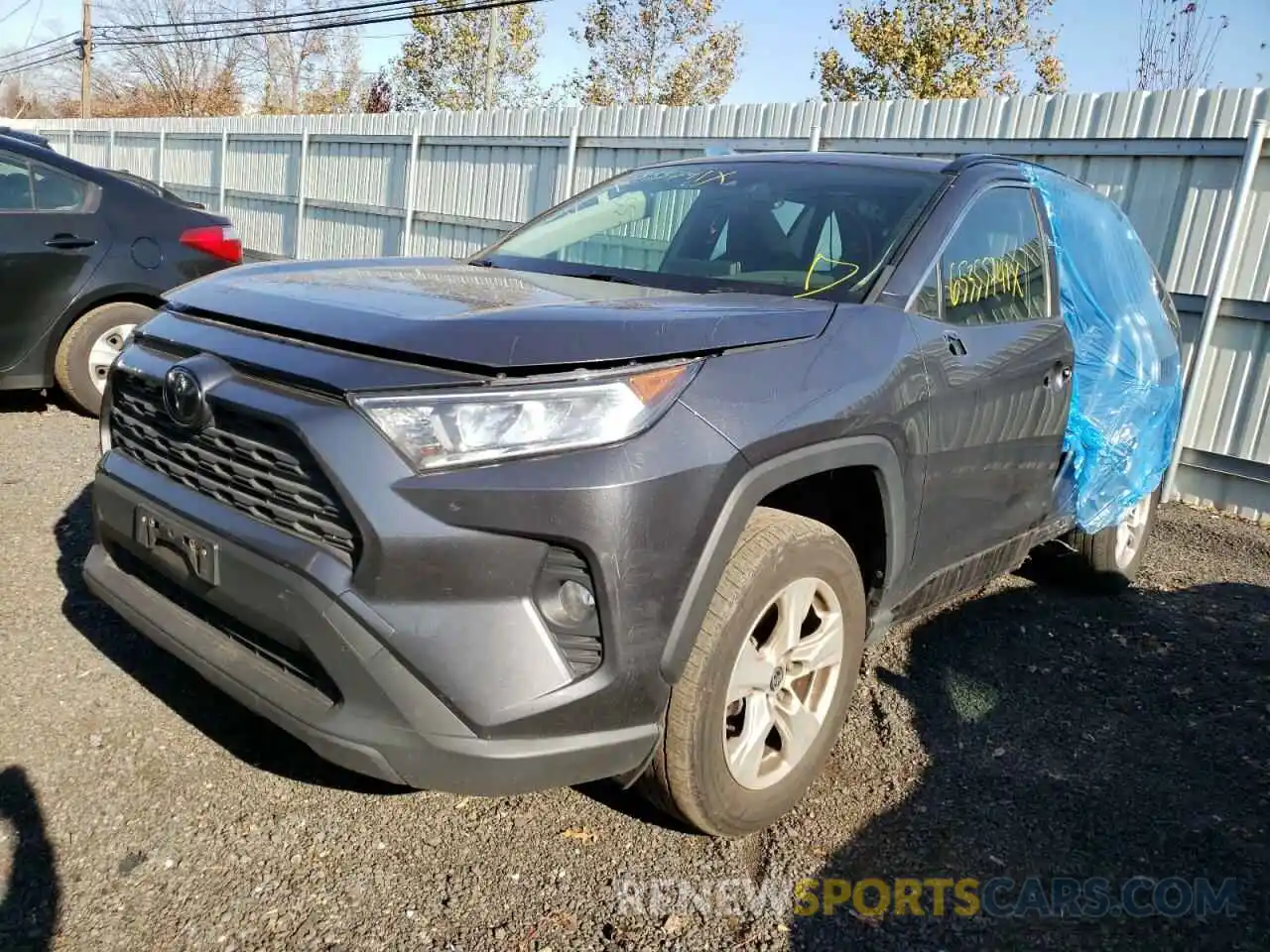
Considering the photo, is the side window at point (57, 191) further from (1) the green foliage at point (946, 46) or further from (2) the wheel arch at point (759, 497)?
(1) the green foliage at point (946, 46)

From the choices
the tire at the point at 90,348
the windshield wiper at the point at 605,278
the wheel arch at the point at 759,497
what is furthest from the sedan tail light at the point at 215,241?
the wheel arch at the point at 759,497

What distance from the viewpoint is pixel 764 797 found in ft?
8.39

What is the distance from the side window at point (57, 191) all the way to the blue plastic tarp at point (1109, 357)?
5.20 meters

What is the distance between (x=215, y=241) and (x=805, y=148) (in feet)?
15.0

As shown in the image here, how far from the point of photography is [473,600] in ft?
6.42

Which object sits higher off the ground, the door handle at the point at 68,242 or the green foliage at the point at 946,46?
the green foliage at the point at 946,46

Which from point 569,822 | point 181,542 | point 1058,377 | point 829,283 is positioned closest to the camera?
point 181,542

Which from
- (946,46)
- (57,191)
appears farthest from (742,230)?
(946,46)

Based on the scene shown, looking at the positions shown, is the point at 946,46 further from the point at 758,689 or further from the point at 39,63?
the point at 39,63

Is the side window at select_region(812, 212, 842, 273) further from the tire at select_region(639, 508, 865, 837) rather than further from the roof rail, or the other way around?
the tire at select_region(639, 508, 865, 837)

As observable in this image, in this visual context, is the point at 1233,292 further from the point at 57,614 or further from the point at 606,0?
the point at 606,0

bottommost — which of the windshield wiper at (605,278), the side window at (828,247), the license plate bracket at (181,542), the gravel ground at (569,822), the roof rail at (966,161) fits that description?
the gravel ground at (569,822)

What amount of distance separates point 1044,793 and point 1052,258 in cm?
203

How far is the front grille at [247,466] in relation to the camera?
204 cm
